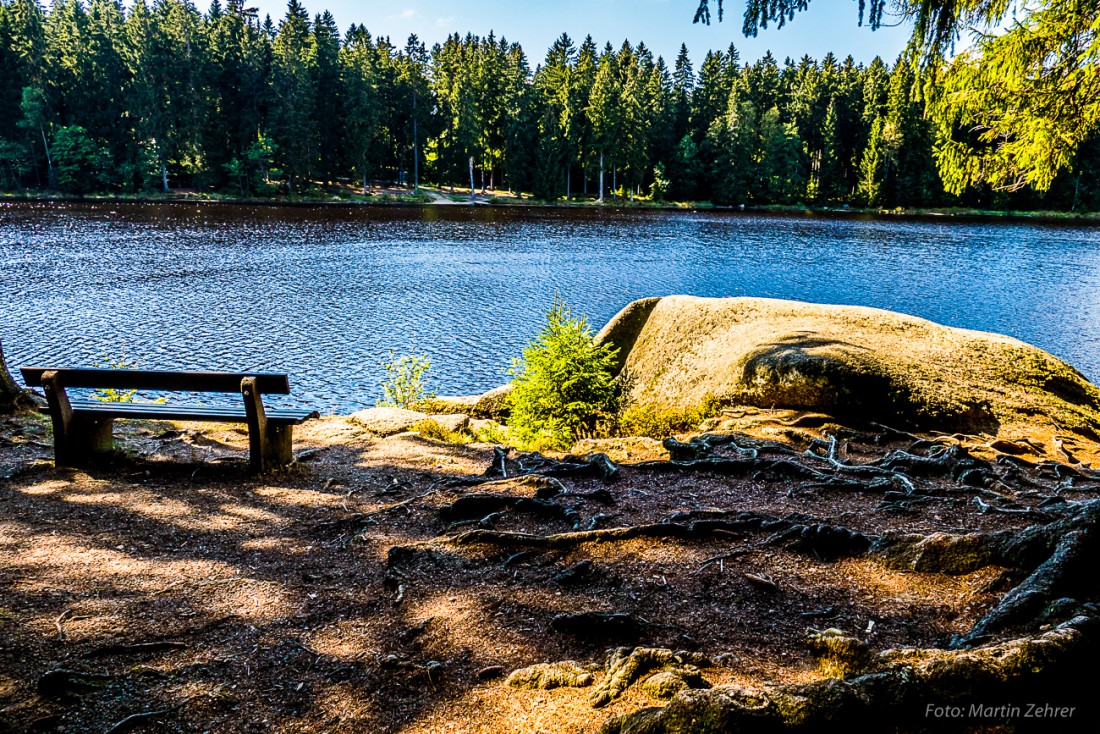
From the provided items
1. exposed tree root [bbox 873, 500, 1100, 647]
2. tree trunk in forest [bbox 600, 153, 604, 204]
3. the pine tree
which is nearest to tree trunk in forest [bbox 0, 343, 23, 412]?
exposed tree root [bbox 873, 500, 1100, 647]

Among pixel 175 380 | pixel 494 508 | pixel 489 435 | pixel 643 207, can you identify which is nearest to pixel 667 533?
pixel 494 508

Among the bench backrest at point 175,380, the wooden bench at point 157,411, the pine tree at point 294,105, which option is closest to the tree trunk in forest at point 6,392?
the wooden bench at point 157,411

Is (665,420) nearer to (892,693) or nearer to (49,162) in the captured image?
(892,693)

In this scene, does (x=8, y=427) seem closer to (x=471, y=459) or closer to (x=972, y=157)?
(x=471, y=459)

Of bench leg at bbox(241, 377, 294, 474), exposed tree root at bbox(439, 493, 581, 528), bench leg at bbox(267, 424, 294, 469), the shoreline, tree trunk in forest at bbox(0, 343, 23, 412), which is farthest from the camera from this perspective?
the shoreline

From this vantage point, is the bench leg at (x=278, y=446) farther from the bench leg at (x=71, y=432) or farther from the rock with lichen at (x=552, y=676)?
the rock with lichen at (x=552, y=676)

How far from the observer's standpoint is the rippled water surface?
2069 centimetres

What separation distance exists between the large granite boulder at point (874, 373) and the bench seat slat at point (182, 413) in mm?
6576

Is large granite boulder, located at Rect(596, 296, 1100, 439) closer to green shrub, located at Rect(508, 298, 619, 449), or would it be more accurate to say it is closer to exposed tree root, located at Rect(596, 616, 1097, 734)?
green shrub, located at Rect(508, 298, 619, 449)

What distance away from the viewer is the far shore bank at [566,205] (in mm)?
71188

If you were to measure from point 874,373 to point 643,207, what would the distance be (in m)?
78.2

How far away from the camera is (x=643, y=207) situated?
84.4m

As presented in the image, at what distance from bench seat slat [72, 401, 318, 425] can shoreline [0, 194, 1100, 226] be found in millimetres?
69481

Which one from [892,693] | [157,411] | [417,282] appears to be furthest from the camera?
[417,282]
